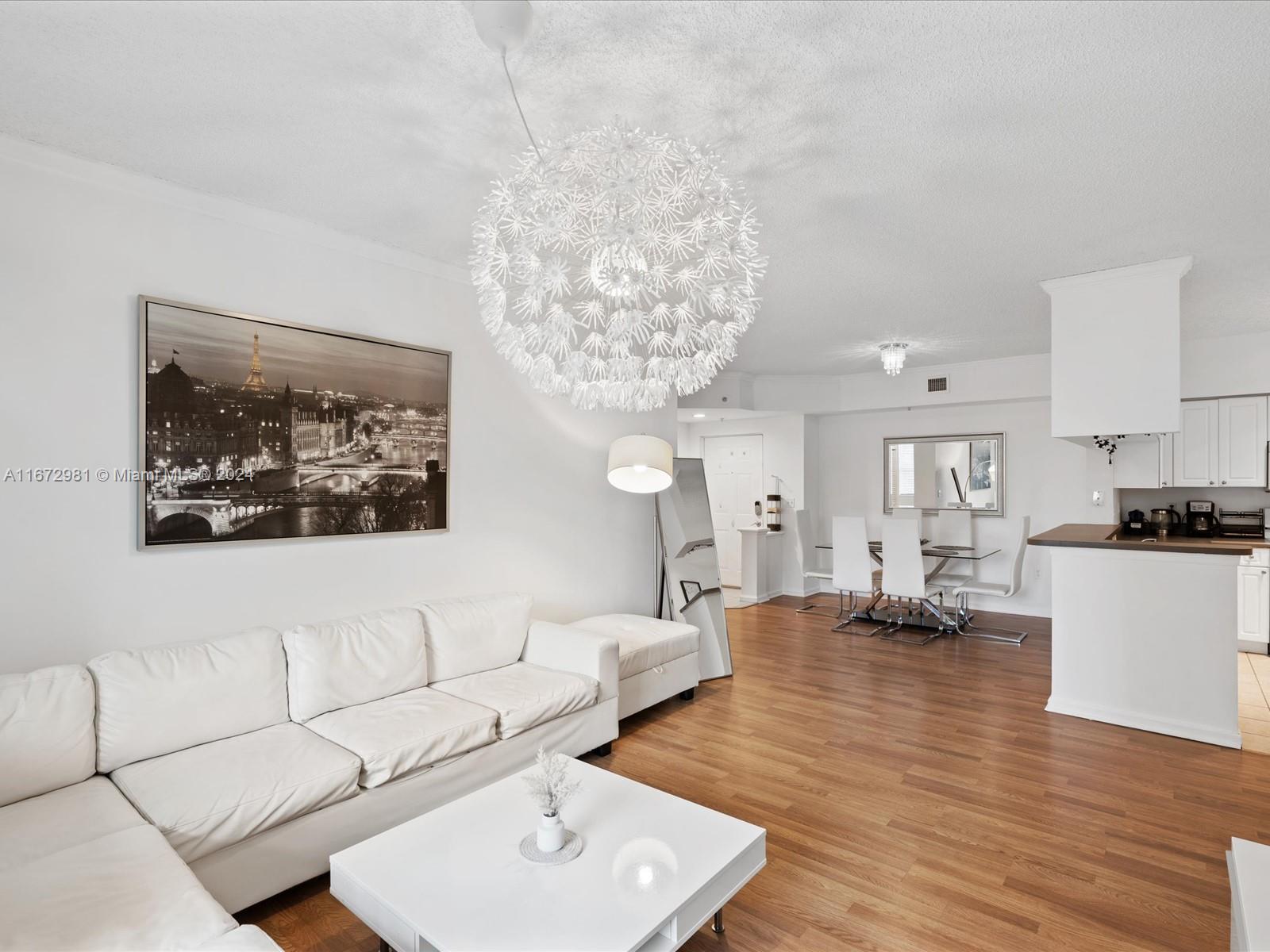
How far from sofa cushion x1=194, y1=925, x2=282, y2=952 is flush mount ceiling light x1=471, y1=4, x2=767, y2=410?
1.52 m

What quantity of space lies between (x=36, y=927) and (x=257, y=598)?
1.63 meters

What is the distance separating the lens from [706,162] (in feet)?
5.63

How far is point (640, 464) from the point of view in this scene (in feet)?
13.8

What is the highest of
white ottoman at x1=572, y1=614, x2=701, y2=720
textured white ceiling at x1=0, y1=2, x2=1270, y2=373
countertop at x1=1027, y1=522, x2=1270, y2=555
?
textured white ceiling at x1=0, y1=2, x2=1270, y2=373

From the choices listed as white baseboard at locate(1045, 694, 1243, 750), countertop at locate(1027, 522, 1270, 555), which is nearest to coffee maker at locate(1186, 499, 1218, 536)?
countertop at locate(1027, 522, 1270, 555)

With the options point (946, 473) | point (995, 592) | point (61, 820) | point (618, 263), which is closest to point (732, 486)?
point (946, 473)

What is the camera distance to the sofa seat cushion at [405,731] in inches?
95.0

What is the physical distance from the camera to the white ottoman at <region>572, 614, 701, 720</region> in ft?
12.4

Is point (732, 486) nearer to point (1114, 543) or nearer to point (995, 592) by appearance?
point (995, 592)

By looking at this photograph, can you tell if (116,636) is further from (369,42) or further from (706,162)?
(706,162)

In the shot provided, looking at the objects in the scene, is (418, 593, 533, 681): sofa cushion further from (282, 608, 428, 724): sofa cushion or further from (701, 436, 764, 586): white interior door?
(701, 436, 764, 586): white interior door

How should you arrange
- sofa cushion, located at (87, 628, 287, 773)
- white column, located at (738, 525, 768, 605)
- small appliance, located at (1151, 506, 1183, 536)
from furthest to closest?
white column, located at (738, 525, 768, 605) → small appliance, located at (1151, 506, 1183, 536) → sofa cushion, located at (87, 628, 287, 773)

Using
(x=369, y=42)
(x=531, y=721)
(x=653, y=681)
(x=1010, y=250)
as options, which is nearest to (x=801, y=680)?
(x=653, y=681)

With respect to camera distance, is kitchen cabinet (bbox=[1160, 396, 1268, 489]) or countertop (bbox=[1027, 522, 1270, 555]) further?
kitchen cabinet (bbox=[1160, 396, 1268, 489])
